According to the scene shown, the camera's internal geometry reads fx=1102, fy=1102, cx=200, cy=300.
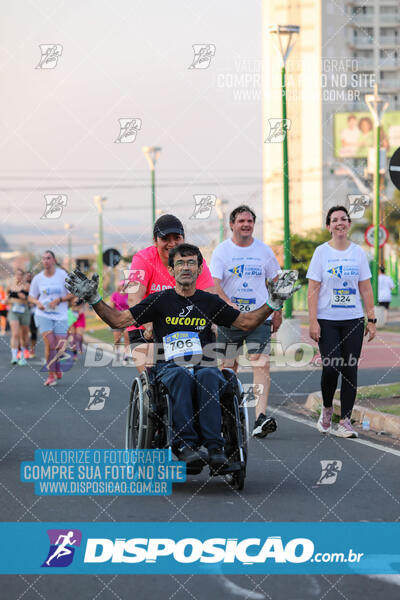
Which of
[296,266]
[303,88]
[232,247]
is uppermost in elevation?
[303,88]

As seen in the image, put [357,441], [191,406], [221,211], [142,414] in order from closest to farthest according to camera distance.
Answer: [191,406], [142,414], [357,441], [221,211]

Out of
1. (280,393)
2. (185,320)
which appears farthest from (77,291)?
(280,393)

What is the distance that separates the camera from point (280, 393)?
1315 centimetres

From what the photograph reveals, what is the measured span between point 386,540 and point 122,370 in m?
12.3

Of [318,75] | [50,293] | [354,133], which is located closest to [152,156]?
[50,293]

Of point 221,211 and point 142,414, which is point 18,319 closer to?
point 142,414

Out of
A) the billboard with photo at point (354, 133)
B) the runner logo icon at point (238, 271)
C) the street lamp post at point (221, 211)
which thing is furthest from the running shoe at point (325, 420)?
the billboard with photo at point (354, 133)

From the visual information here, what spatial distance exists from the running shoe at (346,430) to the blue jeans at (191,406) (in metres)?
2.76

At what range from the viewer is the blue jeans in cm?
662

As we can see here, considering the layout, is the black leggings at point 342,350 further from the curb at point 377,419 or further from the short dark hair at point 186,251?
the short dark hair at point 186,251

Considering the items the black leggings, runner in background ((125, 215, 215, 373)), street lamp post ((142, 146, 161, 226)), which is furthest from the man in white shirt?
street lamp post ((142, 146, 161, 226))

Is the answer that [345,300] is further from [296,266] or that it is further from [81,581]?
[296,266]

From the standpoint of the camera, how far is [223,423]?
6852 mm

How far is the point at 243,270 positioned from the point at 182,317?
99.9 inches
